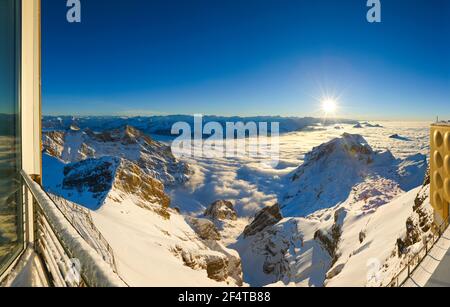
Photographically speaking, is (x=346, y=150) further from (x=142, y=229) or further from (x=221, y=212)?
(x=142, y=229)

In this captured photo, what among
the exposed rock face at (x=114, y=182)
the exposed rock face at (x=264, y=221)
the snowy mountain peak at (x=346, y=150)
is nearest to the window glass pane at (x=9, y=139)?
the exposed rock face at (x=114, y=182)

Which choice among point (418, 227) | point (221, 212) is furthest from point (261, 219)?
point (418, 227)

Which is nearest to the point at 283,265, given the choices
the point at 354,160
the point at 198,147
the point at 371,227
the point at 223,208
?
the point at 371,227

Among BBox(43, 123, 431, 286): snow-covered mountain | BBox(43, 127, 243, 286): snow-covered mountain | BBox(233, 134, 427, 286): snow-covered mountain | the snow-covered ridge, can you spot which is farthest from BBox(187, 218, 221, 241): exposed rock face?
the snow-covered ridge

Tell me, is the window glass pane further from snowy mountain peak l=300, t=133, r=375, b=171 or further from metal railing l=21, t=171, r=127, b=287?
snowy mountain peak l=300, t=133, r=375, b=171
